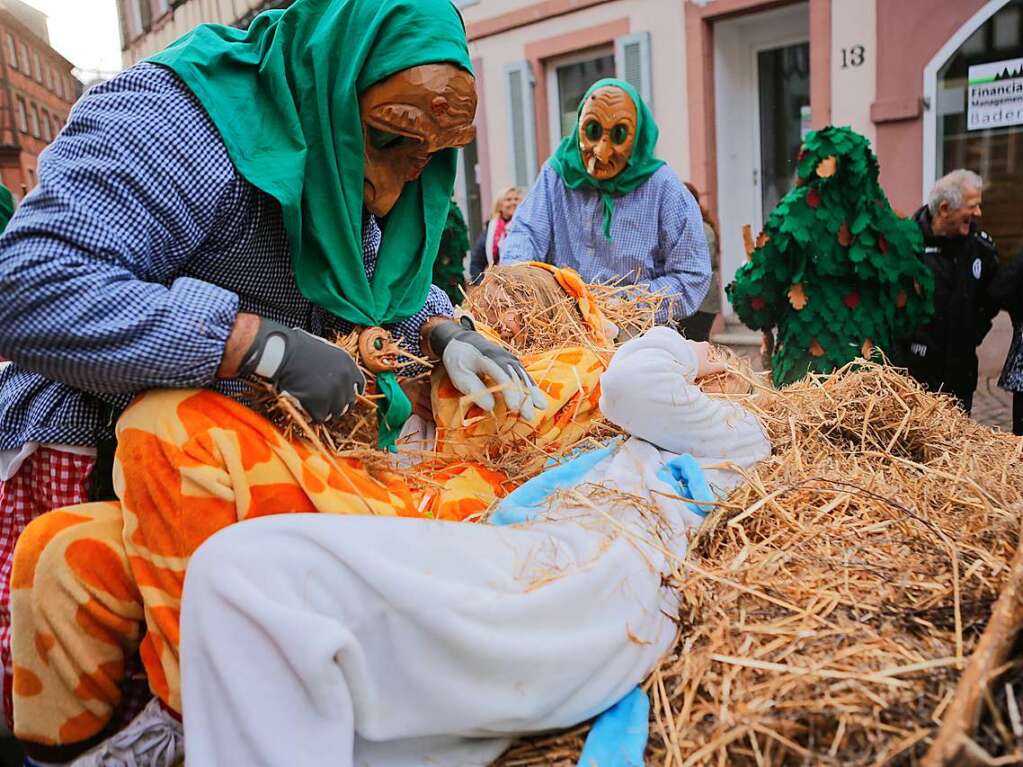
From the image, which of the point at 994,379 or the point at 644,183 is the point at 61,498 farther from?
the point at 994,379

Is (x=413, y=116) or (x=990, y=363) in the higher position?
(x=413, y=116)

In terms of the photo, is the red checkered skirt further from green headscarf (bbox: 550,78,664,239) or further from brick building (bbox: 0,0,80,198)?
green headscarf (bbox: 550,78,664,239)

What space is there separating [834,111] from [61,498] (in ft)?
21.6

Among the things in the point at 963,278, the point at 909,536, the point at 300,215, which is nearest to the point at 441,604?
the point at 300,215

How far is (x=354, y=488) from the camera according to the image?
1.62 m

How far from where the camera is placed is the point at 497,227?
601cm

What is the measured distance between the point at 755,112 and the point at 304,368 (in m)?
7.11

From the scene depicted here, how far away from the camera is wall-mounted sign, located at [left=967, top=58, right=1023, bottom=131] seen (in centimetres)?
611

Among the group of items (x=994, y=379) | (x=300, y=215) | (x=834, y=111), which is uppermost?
(x=834, y=111)

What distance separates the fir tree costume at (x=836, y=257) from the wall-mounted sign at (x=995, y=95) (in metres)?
3.37

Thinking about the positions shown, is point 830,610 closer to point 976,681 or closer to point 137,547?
point 976,681

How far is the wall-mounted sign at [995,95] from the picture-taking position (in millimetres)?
6105

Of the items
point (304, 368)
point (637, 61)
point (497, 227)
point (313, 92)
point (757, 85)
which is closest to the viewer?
point (304, 368)

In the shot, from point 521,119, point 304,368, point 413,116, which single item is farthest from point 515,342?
point 521,119
